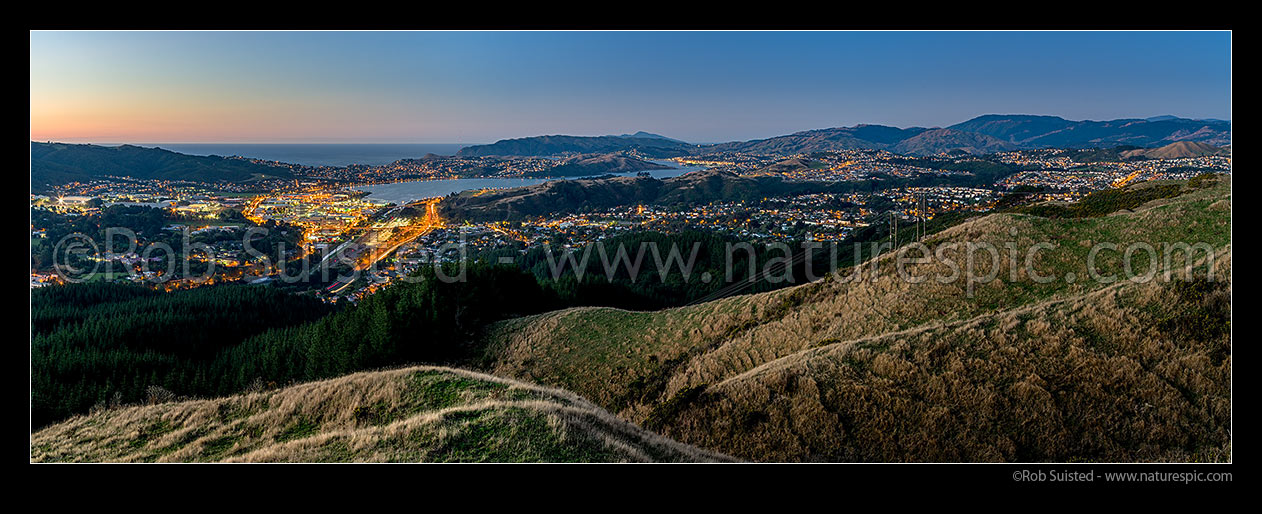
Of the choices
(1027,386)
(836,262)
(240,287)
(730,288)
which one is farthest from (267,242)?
(1027,386)

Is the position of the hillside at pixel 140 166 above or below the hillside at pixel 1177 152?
below

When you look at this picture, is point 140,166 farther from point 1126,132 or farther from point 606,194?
point 1126,132

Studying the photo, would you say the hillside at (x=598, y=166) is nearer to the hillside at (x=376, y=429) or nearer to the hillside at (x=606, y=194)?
the hillside at (x=606, y=194)

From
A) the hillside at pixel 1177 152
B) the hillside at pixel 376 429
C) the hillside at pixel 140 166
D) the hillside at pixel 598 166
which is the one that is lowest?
the hillside at pixel 376 429

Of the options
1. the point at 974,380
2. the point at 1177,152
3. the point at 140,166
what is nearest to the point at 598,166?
the point at 140,166

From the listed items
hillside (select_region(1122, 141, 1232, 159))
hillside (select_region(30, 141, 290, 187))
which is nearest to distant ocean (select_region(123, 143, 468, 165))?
hillside (select_region(30, 141, 290, 187))

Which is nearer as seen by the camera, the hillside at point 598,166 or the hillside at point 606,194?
the hillside at point 606,194

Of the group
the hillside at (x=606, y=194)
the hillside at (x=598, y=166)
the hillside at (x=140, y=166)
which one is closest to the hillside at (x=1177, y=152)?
the hillside at (x=606, y=194)

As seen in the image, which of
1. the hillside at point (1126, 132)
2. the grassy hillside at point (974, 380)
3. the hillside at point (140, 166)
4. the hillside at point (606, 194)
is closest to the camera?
the grassy hillside at point (974, 380)
